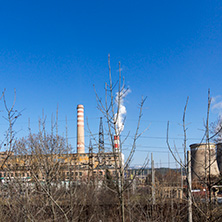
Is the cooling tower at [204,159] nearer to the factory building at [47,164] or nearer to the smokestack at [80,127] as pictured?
the factory building at [47,164]

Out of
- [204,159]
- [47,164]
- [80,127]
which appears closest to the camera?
[47,164]

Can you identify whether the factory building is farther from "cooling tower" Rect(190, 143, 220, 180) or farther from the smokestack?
the smokestack

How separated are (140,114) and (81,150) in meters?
36.8

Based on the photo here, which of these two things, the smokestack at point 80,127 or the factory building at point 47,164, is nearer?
the factory building at point 47,164

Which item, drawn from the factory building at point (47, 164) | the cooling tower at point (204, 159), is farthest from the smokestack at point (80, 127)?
the factory building at point (47, 164)

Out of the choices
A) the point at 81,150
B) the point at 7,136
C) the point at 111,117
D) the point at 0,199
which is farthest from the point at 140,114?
the point at 81,150

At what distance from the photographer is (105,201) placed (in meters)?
12.2

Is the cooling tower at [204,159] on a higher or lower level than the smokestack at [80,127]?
lower

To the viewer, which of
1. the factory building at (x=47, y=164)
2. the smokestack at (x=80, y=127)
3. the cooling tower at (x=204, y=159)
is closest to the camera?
the cooling tower at (x=204, y=159)

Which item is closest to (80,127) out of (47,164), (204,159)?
(204,159)

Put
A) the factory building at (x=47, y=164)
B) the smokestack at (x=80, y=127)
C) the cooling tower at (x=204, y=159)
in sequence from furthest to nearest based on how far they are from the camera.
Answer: the smokestack at (x=80, y=127) < the factory building at (x=47, y=164) < the cooling tower at (x=204, y=159)

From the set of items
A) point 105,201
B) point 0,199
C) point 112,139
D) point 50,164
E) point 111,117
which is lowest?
point 105,201

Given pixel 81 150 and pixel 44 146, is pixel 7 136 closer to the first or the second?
pixel 44 146

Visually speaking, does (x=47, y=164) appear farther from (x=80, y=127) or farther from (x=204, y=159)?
(x=80, y=127)
